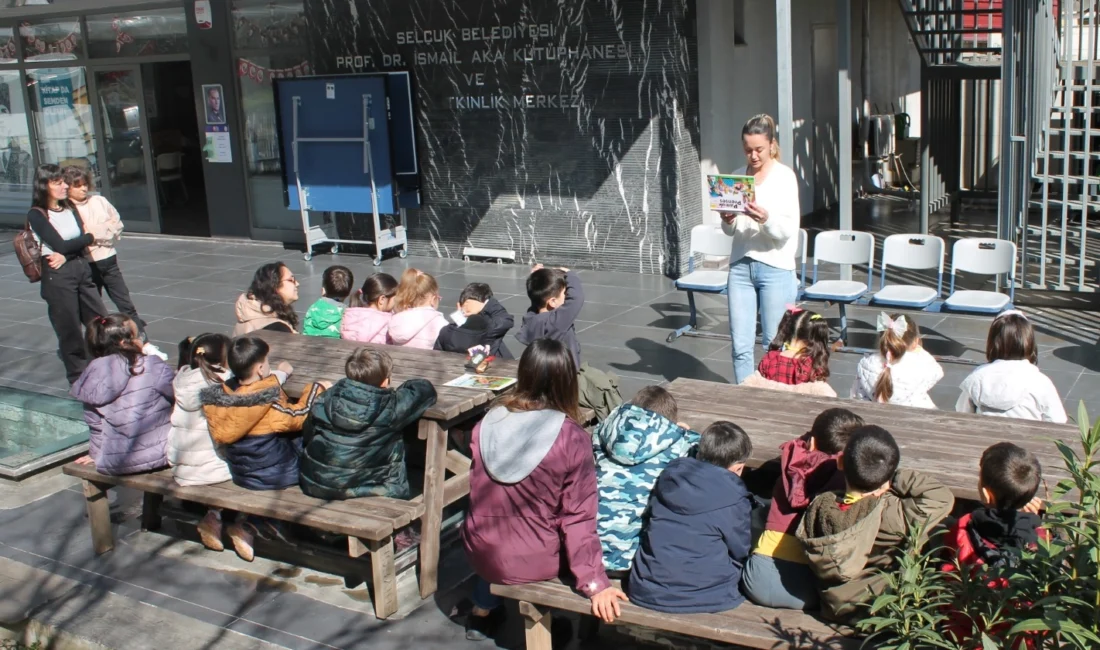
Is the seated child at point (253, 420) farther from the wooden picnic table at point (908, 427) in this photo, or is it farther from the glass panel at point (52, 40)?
the glass panel at point (52, 40)

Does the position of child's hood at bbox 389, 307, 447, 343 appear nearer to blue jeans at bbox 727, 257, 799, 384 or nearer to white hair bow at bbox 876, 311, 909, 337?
blue jeans at bbox 727, 257, 799, 384

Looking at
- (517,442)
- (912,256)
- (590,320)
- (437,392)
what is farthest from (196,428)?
(912,256)

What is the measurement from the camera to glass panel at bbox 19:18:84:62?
583 inches

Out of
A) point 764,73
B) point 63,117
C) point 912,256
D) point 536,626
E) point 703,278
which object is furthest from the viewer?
point 63,117

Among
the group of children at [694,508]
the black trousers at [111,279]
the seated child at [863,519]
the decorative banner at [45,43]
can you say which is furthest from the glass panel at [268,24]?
the seated child at [863,519]

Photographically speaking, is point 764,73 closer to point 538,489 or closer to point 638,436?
point 638,436

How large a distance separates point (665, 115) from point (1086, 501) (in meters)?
8.00

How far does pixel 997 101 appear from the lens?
14672 millimetres

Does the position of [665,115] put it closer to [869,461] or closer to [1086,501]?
[869,461]

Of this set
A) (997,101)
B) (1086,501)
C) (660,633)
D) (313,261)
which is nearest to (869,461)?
(1086,501)

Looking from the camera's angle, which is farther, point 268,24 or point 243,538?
point 268,24

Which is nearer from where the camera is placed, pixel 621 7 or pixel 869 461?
pixel 869 461

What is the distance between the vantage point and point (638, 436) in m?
3.92

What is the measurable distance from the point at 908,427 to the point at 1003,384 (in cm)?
91
